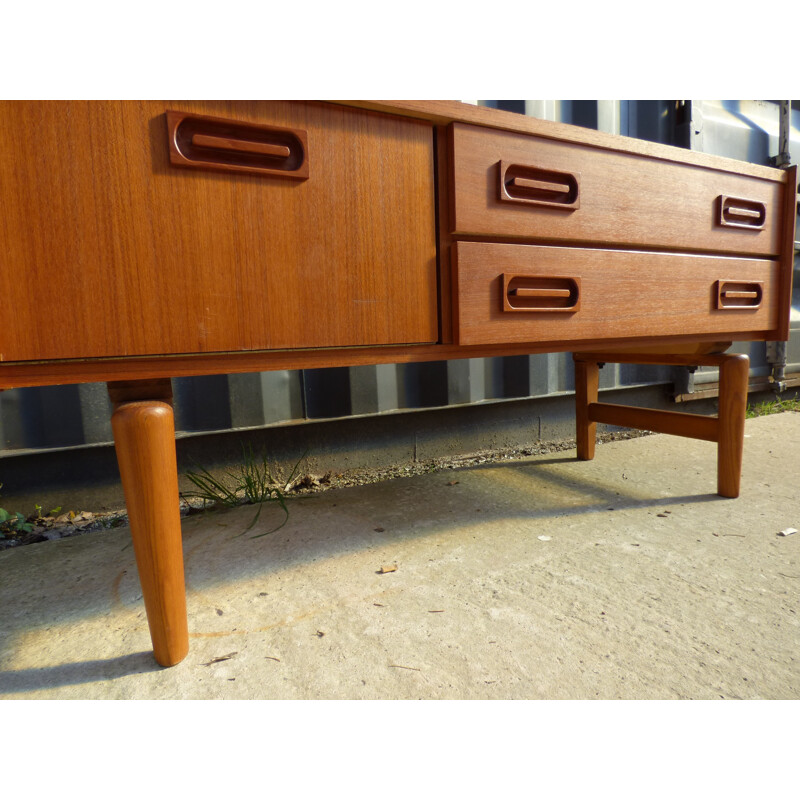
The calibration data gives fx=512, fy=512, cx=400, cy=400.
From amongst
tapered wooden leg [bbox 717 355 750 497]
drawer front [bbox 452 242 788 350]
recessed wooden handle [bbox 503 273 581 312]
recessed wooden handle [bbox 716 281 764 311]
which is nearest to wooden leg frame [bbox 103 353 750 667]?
drawer front [bbox 452 242 788 350]

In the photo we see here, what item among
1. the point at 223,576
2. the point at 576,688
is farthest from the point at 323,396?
the point at 576,688

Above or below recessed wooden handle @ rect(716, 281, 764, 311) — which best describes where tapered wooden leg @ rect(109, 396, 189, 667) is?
below

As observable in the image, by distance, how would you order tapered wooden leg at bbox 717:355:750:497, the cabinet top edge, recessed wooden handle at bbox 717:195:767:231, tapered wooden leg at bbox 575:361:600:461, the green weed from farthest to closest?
tapered wooden leg at bbox 575:361:600:461 < the green weed < tapered wooden leg at bbox 717:355:750:497 < recessed wooden handle at bbox 717:195:767:231 < the cabinet top edge

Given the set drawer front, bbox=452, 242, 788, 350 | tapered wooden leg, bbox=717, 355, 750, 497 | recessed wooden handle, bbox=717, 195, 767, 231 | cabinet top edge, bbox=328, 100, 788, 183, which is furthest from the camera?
tapered wooden leg, bbox=717, 355, 750, 497

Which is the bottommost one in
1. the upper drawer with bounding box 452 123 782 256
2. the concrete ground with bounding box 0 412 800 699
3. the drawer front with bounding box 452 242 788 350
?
the concrete ground with bounding box 0 412 800 699

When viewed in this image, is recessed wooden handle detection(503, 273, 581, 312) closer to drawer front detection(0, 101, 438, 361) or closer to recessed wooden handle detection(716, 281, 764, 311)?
drawer front detection(0, 101, 438, 361)

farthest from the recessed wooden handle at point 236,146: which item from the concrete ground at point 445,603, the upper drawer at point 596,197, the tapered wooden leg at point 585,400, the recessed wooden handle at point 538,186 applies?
the tapered wooden leg at point 585,400

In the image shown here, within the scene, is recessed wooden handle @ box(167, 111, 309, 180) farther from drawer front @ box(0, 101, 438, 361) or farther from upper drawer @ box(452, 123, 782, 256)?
upper drawer @ box(452, 123, 782, 256)

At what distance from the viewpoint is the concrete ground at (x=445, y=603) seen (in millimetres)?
753

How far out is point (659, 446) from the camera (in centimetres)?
220

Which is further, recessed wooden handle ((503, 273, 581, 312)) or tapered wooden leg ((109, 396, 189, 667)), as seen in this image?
recessed wooden handle ((503, 273, 581, 312))

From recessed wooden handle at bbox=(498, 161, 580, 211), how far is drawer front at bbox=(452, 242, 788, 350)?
9cm

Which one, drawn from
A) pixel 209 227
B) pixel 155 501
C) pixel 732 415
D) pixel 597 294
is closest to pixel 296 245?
pixel 209 227

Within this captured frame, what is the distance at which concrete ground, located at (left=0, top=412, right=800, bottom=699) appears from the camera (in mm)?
753
